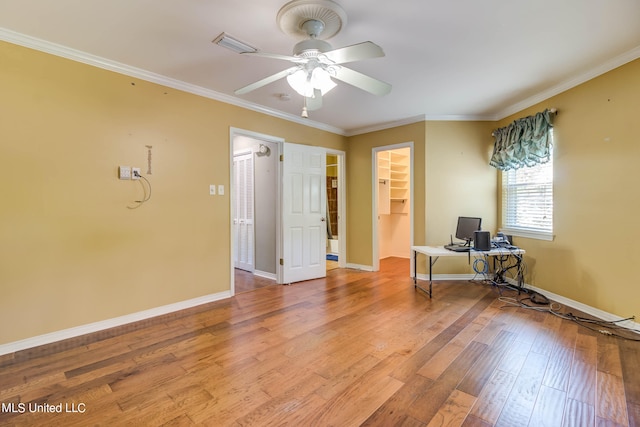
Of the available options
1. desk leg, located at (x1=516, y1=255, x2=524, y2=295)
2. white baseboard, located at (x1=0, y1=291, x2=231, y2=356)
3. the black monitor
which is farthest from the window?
white baseboard, located at (x1=0, y1=291, x2=231, y2=356)

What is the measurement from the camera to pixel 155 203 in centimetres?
314

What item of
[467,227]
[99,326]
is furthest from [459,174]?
[99,326]

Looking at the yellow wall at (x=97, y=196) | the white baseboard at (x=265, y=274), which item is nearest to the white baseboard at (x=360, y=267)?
the white baseboard at (x=265, y=274)

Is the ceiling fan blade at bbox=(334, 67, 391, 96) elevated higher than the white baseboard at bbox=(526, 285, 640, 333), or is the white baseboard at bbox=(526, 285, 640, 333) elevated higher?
the ceiling fan blade at bbox=(334, 67, 391, 96)

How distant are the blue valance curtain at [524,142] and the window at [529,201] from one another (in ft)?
0.42

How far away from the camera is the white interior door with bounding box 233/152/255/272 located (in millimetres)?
5148

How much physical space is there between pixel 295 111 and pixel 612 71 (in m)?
3.49

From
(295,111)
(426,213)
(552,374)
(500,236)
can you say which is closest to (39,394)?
(552,374)

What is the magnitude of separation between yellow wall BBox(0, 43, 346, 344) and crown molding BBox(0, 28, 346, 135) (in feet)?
0.18

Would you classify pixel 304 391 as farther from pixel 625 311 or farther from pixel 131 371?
pixel 625 311

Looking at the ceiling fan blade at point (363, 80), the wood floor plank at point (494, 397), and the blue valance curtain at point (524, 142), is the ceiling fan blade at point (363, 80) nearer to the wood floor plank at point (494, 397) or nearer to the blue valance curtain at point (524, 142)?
the wood floor plank at point (494, 397)

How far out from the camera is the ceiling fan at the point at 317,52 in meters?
1.95

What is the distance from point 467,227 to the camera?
4.23 m

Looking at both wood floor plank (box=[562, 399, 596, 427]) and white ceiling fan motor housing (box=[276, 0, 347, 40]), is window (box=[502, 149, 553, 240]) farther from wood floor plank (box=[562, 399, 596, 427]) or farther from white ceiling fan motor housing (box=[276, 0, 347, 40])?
white ceiling fan motor housing (box=[276, 0, 347, 40])
